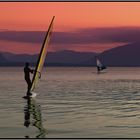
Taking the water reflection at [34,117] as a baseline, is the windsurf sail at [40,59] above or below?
above

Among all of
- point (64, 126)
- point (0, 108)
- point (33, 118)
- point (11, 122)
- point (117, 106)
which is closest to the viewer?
point (64, 126)

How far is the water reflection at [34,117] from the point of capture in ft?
50.4

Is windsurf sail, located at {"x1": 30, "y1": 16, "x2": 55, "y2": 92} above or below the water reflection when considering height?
above

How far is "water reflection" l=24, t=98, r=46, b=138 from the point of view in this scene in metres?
15.4

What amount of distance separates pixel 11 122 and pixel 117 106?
27.1 ft

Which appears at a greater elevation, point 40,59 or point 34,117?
point 40,59

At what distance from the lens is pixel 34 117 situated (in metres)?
19.0

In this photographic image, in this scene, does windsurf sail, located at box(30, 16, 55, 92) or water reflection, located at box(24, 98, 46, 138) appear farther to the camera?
windsurf sail, located at box(30, 16, 55, 92)

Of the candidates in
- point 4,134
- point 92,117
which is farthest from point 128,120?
point 4,134

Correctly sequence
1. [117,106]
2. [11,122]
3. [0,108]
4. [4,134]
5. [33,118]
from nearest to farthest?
[4,134] < [11,122] < [33,118] < [0,108] < [117,106]

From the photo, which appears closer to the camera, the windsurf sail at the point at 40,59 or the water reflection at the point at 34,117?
the water reflection at the point at 34,117

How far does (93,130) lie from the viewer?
50.5ft

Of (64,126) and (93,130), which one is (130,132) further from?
(64,126)

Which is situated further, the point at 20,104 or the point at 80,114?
the point at 20,104
